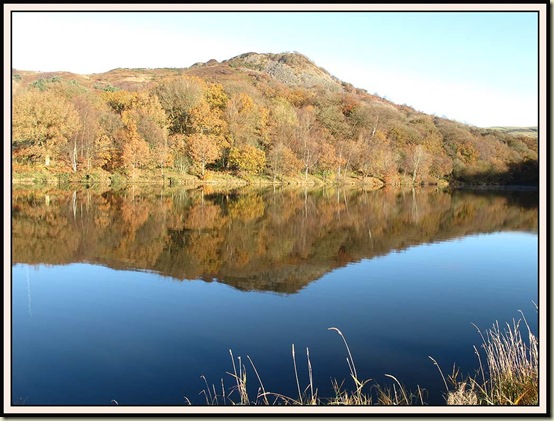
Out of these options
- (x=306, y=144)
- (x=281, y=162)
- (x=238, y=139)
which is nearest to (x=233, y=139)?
(x=238, y=139)

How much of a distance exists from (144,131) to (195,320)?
168 ft

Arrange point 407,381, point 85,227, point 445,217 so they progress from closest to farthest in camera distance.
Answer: point 407,381, point 85,227, point 445,217

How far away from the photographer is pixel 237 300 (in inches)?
523

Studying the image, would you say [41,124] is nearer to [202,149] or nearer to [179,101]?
[202,149]

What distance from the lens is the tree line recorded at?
169 feet

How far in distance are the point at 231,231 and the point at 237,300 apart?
39.5ft

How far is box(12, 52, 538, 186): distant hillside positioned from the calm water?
2509 centimetres

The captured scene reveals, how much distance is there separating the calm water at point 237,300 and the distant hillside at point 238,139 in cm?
2509

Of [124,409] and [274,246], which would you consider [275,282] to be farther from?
[124,409]

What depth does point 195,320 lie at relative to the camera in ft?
37.9

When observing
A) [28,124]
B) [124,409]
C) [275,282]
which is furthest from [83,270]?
[28,124]

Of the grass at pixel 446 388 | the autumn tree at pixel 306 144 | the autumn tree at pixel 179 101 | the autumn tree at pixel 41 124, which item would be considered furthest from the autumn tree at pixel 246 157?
the grass at pixel 446 388

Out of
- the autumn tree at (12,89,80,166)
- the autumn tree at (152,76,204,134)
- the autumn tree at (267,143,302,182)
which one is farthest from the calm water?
the autumn tree at (152,76,204,134)

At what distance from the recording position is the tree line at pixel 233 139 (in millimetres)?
51516
